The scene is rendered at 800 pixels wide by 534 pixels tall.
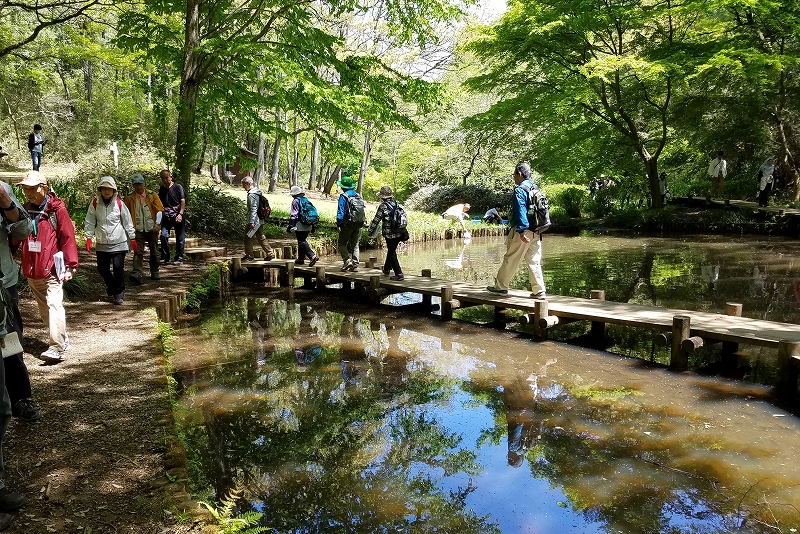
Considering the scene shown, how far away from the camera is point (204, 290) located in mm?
11055

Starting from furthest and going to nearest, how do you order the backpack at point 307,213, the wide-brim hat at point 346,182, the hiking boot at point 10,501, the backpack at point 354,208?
the backpack at point 307,213, the backpack at point 354,208, the wide-brim hat at point 346,182, the hiking boot at point 10,501

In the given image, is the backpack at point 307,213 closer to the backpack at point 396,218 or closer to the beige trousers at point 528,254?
the backpack at point 396,218

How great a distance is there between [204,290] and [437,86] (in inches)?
323

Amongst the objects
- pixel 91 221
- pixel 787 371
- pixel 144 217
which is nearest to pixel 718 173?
pixel 787 371

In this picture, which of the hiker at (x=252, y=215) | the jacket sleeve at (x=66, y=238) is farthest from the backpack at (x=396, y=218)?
the jacket sleeve at (x=66, y=238)

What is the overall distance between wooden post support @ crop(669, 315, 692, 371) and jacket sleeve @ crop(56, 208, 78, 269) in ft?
22.5

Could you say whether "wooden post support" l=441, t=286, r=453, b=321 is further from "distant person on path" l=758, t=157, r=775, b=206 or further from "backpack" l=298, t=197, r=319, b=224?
"distant person on path" l=758, t=157, r=775, b=206

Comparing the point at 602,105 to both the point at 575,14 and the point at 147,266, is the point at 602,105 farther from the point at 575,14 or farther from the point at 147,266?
the point at 147,266

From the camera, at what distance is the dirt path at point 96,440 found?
3.33m

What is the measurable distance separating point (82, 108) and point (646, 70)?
92.5ft

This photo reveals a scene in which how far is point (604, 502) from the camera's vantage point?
422 cm

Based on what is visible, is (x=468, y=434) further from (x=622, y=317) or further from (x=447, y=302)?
(x=447, y=302)

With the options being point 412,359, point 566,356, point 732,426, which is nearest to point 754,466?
point 732,426

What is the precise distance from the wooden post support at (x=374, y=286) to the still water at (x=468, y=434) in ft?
4.83
